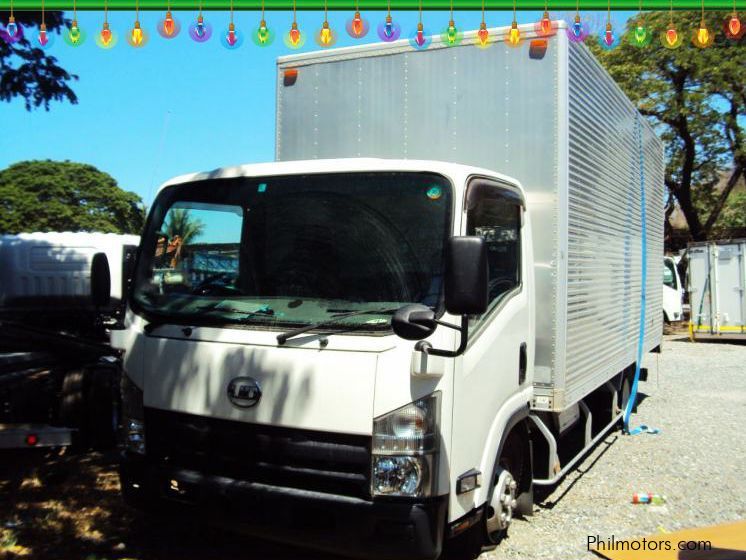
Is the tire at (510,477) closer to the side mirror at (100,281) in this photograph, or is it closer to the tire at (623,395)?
the side mirror at (100,281)

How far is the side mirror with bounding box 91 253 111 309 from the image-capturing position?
4227 mm

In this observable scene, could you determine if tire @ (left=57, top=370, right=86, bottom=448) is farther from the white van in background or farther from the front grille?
the white van in background

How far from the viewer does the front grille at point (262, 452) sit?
3.11 metres

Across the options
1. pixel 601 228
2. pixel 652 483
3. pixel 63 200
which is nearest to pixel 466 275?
pixel 601 228

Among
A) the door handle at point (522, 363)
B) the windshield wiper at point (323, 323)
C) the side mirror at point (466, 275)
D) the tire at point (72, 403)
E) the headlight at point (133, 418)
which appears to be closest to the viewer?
the side mirror at point (466, 275)

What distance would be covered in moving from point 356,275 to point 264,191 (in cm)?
83

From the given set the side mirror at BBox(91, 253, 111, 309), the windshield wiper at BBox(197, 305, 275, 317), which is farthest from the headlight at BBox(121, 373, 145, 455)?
the side mirror at BBox(91, 253, 111, 309)

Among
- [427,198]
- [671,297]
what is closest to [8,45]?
[427,198]

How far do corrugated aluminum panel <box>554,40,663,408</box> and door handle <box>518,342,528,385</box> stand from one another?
41 centimetres

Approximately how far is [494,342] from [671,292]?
19545 millimetres

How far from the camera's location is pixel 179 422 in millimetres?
3508

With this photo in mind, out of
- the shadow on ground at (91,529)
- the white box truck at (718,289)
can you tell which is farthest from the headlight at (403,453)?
the white box truck at (718,289)

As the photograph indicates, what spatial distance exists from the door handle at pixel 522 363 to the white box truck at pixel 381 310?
0.10 ft

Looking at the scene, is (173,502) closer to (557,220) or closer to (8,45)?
(557,220)
